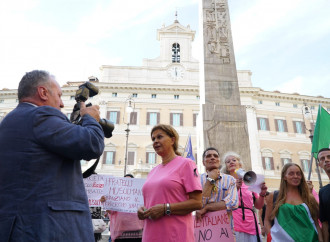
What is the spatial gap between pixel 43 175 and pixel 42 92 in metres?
0.50

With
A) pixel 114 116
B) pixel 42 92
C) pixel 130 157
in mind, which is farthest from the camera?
pixel 114 116

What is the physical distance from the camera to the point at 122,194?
3420mm

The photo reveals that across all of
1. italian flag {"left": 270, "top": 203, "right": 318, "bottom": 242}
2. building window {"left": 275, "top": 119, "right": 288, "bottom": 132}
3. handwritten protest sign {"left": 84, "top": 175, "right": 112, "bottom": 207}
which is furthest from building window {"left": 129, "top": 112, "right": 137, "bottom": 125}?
italian flag {"left": 270, "top": 203, "right": 318, "bottom": 242}

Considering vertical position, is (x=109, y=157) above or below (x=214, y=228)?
above

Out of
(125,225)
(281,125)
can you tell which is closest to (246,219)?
(125,225)

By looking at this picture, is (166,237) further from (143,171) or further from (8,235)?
(143,171)

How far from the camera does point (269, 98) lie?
1158 inches

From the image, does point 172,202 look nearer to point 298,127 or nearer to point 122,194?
point 122,194

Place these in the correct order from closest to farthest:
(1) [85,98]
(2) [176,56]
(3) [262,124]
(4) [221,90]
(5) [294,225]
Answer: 1. (1) [85,98]
2. (5) [294,225]
3. (4) [221,90]
4. (3) [262,124]
5. (2) [176,56]

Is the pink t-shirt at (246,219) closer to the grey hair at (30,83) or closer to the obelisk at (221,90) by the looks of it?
the obelisk at (221,90)

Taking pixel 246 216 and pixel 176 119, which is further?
pixel 176 119

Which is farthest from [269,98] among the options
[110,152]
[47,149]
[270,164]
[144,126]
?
[47,149]

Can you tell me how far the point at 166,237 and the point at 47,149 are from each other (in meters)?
1.00

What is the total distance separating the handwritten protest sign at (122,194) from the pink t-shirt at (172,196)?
1.40 meters
